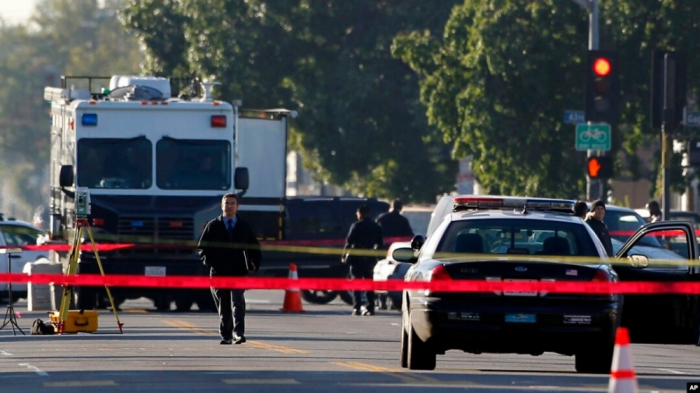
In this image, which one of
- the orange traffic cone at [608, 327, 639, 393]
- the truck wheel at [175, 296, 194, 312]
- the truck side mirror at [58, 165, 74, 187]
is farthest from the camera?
the truck wheel at [175, 296, 194, 312]

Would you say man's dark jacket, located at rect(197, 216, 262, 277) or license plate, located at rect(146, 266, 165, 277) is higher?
man's dark jacket, located at rect(197, 216, 262, 277)

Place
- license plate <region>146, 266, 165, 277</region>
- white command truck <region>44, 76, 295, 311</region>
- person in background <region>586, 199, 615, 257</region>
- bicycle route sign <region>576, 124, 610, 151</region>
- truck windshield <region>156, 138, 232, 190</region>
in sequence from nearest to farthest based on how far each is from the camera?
1. person in background <region>586, 199, 615, 257</region>
2. white command truck <region>44, 76, 295, 311</region>
3. truck windshield <region>156, 138, 232, 190</region>
4. license plate <region>146, 266, 165, 277</region>
5. bicycle route sign <region>576, 124, 610, 151</region>

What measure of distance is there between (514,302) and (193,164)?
11789 millimetres

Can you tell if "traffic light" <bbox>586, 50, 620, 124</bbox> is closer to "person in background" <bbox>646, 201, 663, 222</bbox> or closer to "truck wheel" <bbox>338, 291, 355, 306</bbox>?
"person in background" <bbox>646, 201, 663, 222</bbox>

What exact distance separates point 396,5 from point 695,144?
20.2 m

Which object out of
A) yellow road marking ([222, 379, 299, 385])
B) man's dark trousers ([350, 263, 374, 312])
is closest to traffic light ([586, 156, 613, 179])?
man's dark trousers ([350, 263, 374, 312])

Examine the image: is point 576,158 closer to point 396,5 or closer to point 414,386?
point 396,5

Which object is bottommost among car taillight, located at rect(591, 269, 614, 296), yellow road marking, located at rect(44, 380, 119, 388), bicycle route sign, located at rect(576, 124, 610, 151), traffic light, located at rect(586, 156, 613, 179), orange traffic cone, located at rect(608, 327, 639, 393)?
yellow road marking, located at rect(44, 380, 119, 388)

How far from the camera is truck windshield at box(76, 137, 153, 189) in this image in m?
24.8

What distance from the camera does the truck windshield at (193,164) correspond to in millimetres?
25141

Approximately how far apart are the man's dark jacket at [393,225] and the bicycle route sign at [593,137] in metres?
Result: 3.07

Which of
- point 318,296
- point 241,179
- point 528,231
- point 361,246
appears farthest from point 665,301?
point 318,296

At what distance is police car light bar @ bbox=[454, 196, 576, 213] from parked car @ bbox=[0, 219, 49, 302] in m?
13.1

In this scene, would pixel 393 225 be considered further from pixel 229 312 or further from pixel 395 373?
pixel 395 373
